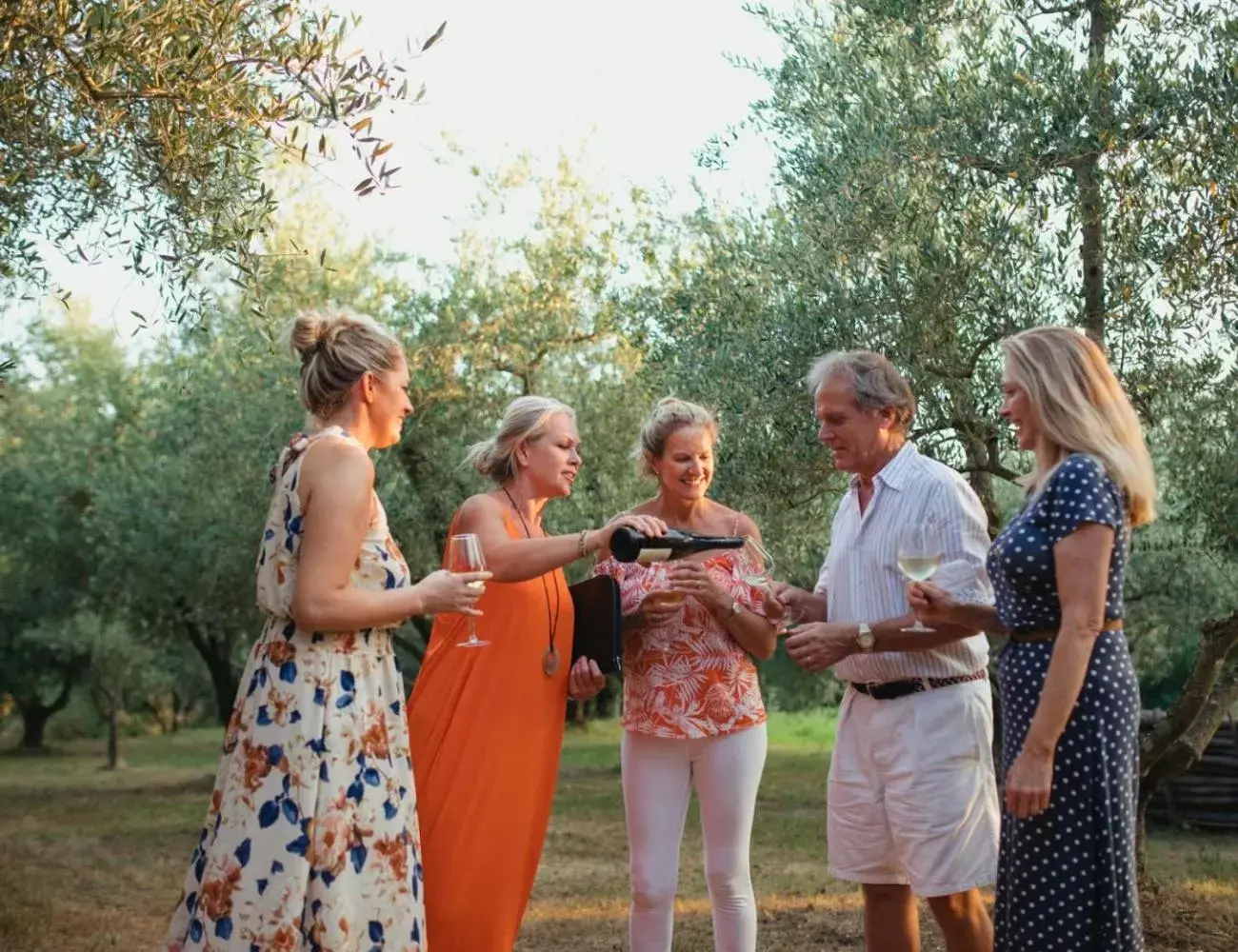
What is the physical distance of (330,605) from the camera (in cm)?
413

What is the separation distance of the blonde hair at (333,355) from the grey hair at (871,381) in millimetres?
1550

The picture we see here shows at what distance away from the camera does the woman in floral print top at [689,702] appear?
5438 mm

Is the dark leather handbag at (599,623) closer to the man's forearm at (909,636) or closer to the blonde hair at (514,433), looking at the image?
the blonde hair at (514,433)

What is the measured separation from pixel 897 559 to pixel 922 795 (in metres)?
0.79

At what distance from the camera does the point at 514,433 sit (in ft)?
17.8

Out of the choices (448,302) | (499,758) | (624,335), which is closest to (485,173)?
(448,302)

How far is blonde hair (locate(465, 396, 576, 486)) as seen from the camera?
5398mm

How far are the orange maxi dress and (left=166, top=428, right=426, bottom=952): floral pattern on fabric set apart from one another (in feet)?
1.55

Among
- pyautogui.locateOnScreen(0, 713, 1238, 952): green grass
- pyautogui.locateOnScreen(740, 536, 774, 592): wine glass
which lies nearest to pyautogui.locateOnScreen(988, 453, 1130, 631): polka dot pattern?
pyautogui.locateOnScreen(740, 536, 774, 592): wine glass

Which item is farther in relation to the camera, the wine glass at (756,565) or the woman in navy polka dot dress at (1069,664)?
the wine glass at (756,565)

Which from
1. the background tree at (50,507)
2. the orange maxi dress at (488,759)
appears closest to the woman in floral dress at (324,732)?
the orange maxi dress at (488,759)

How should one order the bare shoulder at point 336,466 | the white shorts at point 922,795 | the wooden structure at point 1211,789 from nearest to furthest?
1. the bare shoulder at point 336,466
2. the white shorts at point 922,795
3. the wooden structure at point 1211,789

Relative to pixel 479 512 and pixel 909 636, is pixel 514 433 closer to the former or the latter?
pixel 479 512

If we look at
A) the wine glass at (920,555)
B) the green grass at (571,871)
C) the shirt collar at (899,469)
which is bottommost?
the green grass at (571,871)
